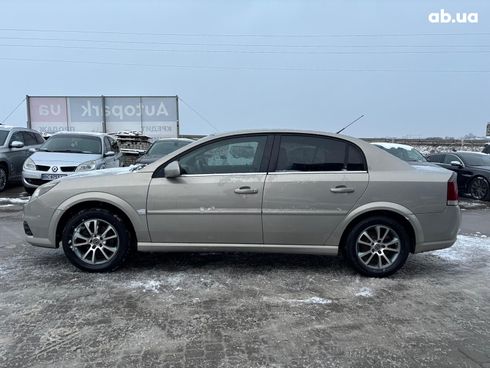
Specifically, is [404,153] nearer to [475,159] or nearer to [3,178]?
[475,159]

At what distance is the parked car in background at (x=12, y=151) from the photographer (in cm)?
1123

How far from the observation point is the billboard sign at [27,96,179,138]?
71.2 ft

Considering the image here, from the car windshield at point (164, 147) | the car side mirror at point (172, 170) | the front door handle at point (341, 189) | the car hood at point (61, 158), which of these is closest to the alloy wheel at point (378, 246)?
the front door handle at point (341, 189)

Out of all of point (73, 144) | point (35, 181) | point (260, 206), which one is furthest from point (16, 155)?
point (260, 206)

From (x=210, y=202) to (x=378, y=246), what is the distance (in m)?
1.87

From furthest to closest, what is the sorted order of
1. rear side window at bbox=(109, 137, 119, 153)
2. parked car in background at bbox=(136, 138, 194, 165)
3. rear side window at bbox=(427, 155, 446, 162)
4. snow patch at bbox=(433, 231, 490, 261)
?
rear side window at bbox=(427, 155, 446, 162) < parked car in background at bbox=(136, 138, 194, 165) < rear side window at bbox=(109, 137, 119, 153) < snow patch at bbox=(433, 231, 490, 261)

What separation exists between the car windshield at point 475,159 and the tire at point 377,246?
898 centimetres

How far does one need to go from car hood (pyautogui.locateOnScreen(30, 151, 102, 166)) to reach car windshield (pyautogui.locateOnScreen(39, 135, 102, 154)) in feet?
1.10

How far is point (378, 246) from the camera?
187 inches

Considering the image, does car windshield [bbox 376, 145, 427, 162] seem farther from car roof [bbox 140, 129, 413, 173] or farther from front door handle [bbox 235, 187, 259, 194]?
front door handle [bbox 235, 187, 259, 194]

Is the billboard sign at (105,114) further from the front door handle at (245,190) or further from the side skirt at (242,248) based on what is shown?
the front door handle at (245,190)

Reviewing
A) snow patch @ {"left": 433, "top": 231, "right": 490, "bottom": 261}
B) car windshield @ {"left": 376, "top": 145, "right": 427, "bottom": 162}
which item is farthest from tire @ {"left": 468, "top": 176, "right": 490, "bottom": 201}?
snow patch @ {"left": 433, "top": 231, "right": 490, "bottom": 261}

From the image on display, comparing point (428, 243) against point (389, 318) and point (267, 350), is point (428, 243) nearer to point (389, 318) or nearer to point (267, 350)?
point (389, 318)

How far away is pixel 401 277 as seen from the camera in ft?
16.0
